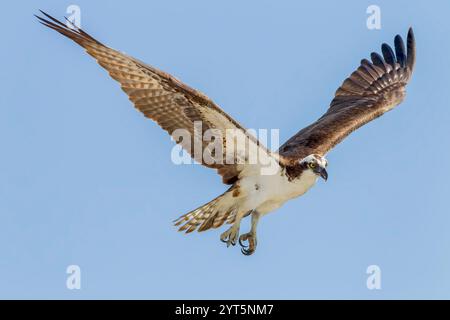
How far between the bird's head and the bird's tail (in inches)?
43.8

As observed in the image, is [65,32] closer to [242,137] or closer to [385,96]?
[242,137]

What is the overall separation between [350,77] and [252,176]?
177 inches

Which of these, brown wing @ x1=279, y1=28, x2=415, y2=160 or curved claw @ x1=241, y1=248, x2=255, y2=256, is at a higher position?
brown wing @ x1=279, y1=28, x2=415, y2=160

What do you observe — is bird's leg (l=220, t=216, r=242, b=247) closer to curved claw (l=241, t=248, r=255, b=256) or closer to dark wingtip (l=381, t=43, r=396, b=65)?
curved claw (l=241, t=248, r=255, b=256)

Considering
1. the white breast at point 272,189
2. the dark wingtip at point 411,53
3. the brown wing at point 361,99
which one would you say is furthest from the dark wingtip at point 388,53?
the white breast at point 272,189

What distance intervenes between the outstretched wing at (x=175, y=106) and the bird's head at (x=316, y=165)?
0.45m

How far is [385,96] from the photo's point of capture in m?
15.9

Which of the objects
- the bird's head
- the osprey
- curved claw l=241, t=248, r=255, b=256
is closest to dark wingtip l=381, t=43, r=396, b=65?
the osprey

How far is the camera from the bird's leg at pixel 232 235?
41.9ft

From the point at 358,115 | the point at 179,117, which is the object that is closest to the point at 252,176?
the point at 179,117

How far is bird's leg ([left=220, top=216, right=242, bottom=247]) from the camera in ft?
41.9

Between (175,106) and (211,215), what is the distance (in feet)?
5.61

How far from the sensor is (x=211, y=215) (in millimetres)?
13047

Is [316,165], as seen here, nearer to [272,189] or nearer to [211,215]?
[272,189]
